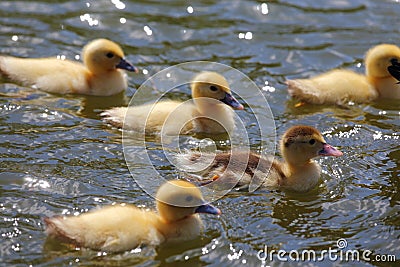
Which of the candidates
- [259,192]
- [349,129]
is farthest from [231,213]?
[349,129]

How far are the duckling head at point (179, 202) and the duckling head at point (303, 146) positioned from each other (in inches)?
33.2

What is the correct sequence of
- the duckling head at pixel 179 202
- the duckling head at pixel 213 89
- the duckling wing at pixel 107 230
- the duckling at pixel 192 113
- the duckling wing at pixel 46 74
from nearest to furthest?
the duckling wing at pixel 107 230
the duckling head at pixel 179 202
the duckling at pixel 192 113
the duckling head at pixel 213 89
the duckling wing at pixel 46 74

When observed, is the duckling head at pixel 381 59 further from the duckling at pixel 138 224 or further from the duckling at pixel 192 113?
the duckling at pixel 138 224

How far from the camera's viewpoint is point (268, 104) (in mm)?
6273

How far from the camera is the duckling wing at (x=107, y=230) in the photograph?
4.11 metres

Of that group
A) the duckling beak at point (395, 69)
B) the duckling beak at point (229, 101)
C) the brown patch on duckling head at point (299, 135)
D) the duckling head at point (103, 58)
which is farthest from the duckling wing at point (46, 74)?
the duckling beak at point (395, 69)

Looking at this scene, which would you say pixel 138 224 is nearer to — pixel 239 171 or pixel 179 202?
pixel 179 202

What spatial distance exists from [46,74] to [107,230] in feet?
7.72

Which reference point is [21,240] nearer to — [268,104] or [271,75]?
[268,104]

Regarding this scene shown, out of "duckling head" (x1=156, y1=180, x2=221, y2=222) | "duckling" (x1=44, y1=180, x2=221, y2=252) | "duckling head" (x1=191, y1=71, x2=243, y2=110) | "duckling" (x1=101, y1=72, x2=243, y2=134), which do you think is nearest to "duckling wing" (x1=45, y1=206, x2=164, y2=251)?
"duckling" (x1=44, y1=180, x2=221, y2=252)

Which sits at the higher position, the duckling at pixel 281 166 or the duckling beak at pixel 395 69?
the duckling beak at pixel 395 69

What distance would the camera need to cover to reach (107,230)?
163 inches

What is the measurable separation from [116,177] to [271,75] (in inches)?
86.7

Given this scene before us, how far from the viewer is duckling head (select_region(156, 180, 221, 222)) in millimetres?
4285
